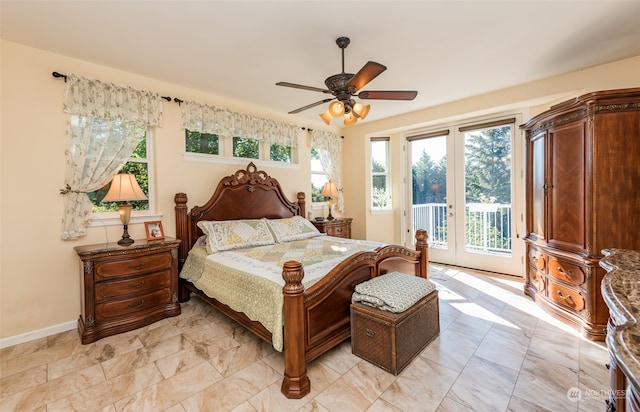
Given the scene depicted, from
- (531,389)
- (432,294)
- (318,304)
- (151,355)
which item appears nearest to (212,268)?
(151,355)

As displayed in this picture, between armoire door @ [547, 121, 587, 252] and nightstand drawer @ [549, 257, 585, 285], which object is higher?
armoire door @ [547, 121, 587, 252]

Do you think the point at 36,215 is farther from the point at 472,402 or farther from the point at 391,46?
the point at 472,402

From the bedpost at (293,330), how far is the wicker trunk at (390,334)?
542 millimetres

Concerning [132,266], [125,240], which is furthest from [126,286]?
[125,240]

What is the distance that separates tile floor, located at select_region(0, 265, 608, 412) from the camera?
1.72 metres

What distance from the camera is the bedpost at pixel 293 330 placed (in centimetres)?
179

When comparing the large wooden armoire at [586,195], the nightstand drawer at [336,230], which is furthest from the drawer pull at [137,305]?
the large wooden armoire at [586,195]

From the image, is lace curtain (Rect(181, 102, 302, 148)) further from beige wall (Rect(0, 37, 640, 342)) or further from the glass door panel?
the glass door panel

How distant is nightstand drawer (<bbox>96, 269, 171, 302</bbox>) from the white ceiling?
87.3 inches

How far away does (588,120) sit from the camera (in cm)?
243

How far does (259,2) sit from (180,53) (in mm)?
1164

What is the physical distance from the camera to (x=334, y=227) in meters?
4.72

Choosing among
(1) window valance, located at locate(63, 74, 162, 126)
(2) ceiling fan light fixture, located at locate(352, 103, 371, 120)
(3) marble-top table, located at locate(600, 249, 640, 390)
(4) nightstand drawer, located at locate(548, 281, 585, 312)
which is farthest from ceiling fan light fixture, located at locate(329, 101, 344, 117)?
(4) nightstand drawer, located at locate(548, 281, 585, 312)

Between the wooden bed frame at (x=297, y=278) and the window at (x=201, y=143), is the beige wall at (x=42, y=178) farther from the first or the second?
the wooden bed frame at (x=297, y=278)
